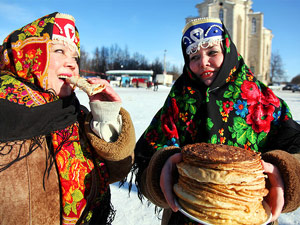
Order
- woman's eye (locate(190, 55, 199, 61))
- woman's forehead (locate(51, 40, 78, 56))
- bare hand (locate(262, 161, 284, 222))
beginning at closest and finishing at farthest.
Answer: bare hand (locate(262, 161, 284, 222)) → woman's forehead (locate(51, 40, 78, 56)) → woman's eye (locate(190, 55, 199, 61))

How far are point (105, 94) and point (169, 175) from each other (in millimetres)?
749

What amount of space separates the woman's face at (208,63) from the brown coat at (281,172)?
24.3 inches

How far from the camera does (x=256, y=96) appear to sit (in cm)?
175

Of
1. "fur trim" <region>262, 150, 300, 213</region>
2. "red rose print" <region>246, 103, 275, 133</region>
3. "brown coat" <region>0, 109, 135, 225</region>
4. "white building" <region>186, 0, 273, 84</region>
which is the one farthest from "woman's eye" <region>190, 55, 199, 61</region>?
"white building" <region>186, 0, 273, 84</region>

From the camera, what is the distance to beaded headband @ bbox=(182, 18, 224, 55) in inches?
70.8

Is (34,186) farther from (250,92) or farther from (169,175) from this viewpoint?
(250,92)

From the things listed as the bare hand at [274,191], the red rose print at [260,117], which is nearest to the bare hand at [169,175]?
the bare hand at [274,191]

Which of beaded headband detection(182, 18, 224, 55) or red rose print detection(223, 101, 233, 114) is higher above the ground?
beaded headband detection(182, 18, 224, 55)

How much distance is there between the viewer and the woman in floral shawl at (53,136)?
1403 millimetres

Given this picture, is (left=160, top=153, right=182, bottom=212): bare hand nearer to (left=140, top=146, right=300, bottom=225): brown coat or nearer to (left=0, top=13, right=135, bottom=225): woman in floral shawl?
(left=140, top=146, right=300, bottom=225): brown coat

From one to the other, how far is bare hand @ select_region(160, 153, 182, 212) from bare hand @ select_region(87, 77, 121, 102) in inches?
23.3

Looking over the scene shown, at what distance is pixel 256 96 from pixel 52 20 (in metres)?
1.67

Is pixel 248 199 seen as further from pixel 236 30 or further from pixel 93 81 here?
pixel 236 30

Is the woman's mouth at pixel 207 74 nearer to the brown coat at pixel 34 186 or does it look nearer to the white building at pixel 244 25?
the brown coat at pixel 34 186
